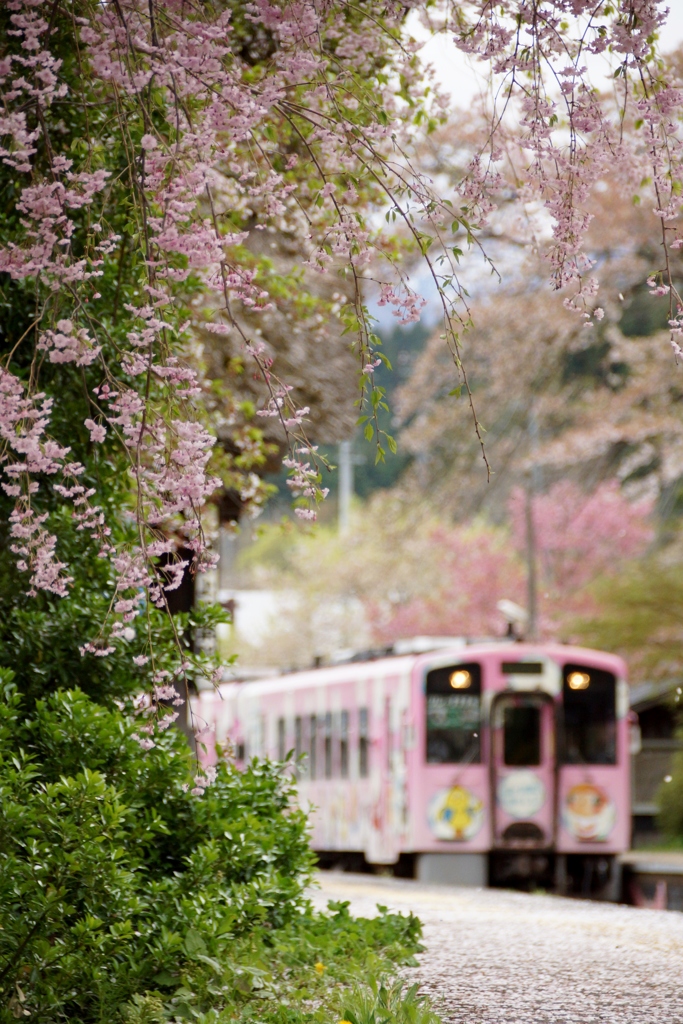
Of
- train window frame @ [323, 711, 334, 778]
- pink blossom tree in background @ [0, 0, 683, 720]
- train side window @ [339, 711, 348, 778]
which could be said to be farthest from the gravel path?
train window frame @ [323, 711, 334, 778]

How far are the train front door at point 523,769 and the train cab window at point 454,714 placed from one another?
0.86ft

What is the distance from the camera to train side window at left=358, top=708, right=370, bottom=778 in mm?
16406

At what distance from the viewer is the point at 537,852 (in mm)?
15117

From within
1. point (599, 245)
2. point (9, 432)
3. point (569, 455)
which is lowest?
point (9, 432)

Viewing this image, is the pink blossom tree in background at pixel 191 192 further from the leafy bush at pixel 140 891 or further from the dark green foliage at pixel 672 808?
the dark green foliage at pixel 672 808

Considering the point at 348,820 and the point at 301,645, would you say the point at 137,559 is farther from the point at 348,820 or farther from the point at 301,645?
the point at 301,645

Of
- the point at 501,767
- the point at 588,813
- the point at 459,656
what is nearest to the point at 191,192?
the point at 459,656

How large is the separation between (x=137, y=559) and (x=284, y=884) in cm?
219

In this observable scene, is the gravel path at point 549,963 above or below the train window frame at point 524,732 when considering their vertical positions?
below

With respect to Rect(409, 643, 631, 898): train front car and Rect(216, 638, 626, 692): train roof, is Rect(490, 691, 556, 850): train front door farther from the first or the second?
Rect(216, 638, 626, 692): train roof

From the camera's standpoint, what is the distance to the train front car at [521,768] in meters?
15.0

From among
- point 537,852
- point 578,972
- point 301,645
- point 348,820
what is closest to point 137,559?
point 578,972

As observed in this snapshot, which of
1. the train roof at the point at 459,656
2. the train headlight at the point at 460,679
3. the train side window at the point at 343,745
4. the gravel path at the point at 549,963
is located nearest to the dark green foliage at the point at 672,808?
the train roof at the point at 459,656

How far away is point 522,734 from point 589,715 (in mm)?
794
